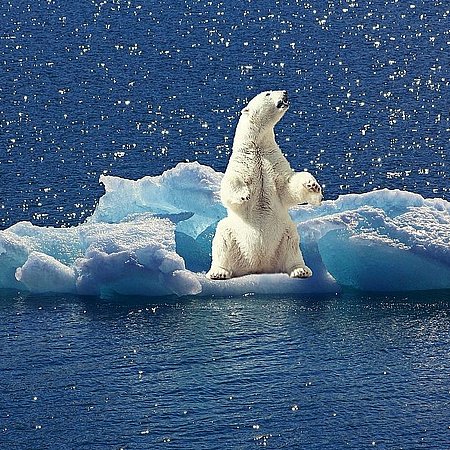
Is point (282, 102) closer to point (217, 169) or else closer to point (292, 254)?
point (292, 254)

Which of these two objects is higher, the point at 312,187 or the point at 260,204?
the point at 312,187

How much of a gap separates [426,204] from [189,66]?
75.6 ft

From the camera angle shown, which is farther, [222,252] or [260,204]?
[222,252]

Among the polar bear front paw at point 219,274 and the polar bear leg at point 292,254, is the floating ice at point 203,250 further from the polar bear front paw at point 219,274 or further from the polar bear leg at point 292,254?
the polar bear leg at point 292,254

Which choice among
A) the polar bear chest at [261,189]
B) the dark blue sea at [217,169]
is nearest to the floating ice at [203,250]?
the dark blue sea at [217,169]

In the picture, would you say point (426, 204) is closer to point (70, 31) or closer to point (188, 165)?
point (188, 165)

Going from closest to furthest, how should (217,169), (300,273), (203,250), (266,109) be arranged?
(266,109), (300,273), (203,250), (217,169)

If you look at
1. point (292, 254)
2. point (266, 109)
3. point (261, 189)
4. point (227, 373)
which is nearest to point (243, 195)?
point (261, 189)

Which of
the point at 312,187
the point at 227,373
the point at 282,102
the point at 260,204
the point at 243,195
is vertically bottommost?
the point at 227,373

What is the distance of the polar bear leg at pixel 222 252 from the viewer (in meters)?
33.8

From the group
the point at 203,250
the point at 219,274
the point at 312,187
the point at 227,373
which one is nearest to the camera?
the point at 227,373

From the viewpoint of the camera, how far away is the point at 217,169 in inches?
1805

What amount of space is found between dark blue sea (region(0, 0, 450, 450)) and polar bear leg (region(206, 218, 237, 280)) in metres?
0.57

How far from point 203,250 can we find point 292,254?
8.01 feet
